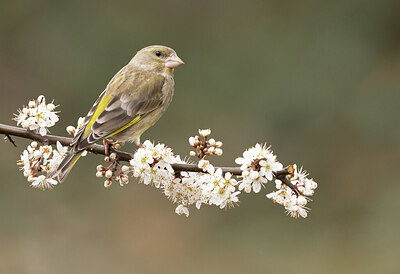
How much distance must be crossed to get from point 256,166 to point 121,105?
1.20 metres

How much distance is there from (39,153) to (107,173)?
0.43m

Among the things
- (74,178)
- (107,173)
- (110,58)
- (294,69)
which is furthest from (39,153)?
(294,69)

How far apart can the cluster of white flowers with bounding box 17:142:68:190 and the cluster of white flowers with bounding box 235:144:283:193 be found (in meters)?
1.05

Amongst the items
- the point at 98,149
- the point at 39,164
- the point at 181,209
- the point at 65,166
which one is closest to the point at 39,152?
the point at 39,164

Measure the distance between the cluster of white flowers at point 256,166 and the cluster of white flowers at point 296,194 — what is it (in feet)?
0.57

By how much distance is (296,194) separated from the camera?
321 cm

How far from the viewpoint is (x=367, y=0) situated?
1069 centimetres

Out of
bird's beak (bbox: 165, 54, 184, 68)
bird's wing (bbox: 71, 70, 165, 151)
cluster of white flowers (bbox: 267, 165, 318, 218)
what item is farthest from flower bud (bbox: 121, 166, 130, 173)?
bird's beak (bbox: 165, 54, 184, 68)

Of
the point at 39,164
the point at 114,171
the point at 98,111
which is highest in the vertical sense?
the point at 98,111

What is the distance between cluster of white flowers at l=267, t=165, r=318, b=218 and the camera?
10.4 feet

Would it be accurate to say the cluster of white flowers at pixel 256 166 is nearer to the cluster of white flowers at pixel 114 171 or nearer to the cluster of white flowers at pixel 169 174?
the cluster of white flowers at pixel 169 174

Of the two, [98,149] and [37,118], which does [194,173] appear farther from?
[37,118]

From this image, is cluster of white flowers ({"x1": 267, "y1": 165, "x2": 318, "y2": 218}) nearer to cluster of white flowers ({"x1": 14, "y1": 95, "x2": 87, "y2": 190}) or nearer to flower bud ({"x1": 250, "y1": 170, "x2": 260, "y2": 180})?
flower bud ({"x1": 250, "y1": 170, "x2": 260, "y2": 180})

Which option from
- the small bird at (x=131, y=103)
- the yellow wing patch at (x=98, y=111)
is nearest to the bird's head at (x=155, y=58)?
the small bird at (x=131, y=103)
